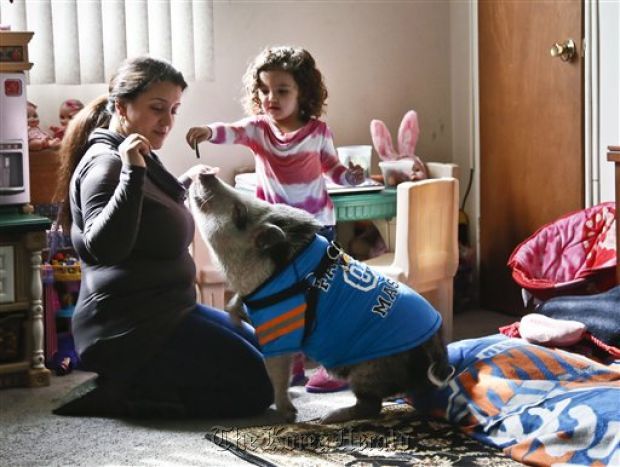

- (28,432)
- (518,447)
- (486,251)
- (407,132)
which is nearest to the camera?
(518,447)

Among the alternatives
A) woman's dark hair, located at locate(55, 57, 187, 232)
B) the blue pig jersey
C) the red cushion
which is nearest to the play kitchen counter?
woman's dark hair, located at locate(55, 57, 187, 232)

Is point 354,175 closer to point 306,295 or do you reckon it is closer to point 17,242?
point 306,295

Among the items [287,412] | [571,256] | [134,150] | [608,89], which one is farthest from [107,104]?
[608,89]

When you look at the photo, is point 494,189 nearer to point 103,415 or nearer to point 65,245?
point 65,245

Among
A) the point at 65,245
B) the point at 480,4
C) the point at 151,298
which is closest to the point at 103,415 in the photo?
the point at 151,298

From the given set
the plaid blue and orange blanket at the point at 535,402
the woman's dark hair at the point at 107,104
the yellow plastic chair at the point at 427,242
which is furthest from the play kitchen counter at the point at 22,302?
the plaid blue and orange blanket at the point at 535,402

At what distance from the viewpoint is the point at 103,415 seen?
9.57ft

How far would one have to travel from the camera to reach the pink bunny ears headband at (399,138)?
3.99 m

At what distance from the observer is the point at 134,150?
2619 millimetres

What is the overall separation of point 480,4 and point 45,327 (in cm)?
212

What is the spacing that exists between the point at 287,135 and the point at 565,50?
1161 millimetres

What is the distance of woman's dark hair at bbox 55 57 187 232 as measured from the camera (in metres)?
2.84

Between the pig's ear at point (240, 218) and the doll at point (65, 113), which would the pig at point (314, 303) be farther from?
the doll at point (65, 113)

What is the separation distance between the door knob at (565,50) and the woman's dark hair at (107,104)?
1.53 metres
